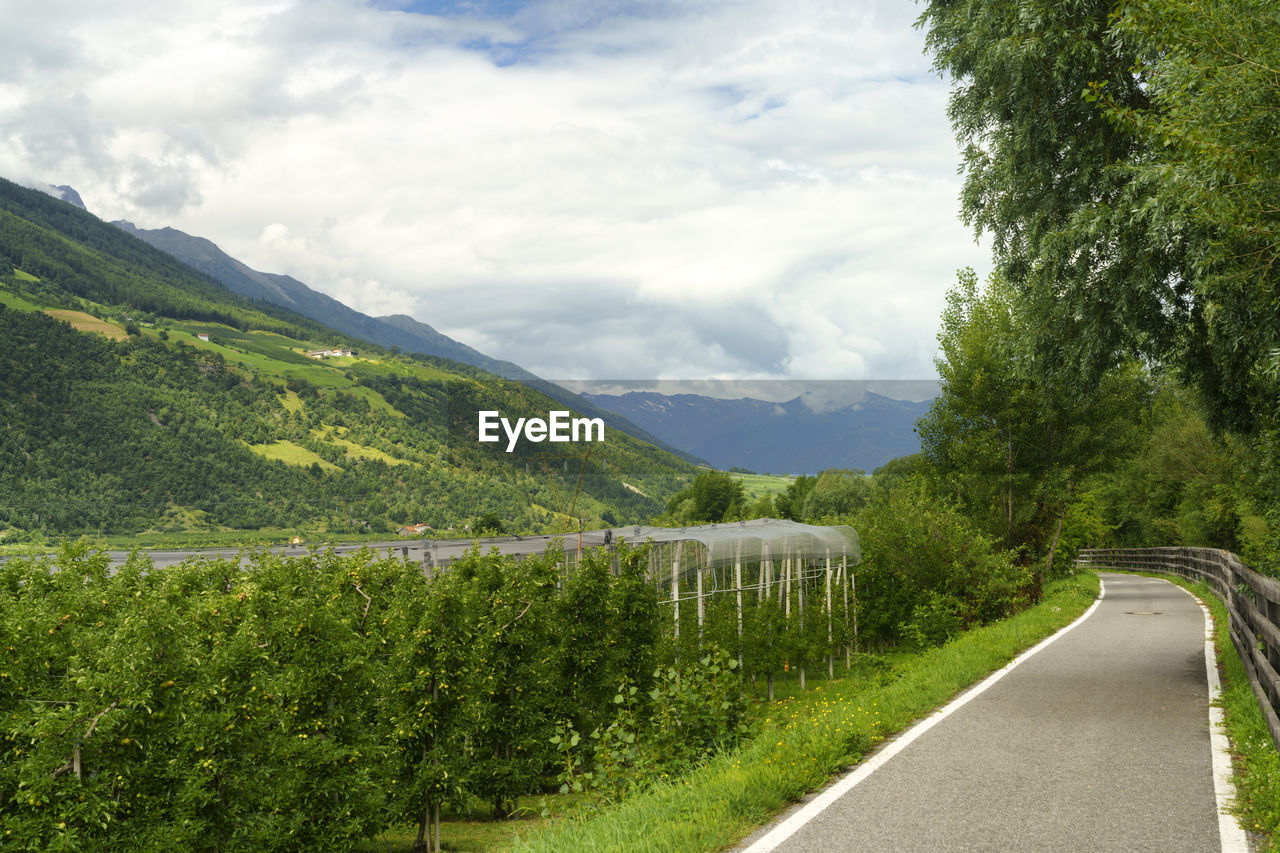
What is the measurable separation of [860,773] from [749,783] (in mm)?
1080

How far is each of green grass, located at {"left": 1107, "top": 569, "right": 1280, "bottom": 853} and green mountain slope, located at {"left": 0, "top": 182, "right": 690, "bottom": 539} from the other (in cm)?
10912

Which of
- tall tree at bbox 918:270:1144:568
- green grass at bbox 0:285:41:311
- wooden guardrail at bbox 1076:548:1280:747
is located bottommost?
wooden guardrail at bbox 1076:548:1280:747

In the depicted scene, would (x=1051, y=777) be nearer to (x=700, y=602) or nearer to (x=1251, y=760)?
(x=1251, y=760)

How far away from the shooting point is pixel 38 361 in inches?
6471

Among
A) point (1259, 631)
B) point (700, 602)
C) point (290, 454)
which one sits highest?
point (290, 454)

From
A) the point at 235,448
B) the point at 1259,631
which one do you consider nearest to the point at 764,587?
the point at 1259,631

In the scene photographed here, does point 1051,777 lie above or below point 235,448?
below

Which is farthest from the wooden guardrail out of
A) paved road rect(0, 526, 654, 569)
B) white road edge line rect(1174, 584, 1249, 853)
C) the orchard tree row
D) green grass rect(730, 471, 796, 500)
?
green grass rect(730, 471, 796, 500)

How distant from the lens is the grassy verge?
521cm

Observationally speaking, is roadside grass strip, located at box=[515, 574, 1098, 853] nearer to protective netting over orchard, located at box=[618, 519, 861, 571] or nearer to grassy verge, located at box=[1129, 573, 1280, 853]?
grassy verge, located at box=[1129, 573, 1280, 853]

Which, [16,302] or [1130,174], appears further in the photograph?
[16,302]

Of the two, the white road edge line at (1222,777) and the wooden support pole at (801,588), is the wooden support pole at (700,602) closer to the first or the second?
the wooden support pole at (801,588)

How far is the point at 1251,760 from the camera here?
6574 millimetres

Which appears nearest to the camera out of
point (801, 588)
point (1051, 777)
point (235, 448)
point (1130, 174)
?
point (1051, 777)
